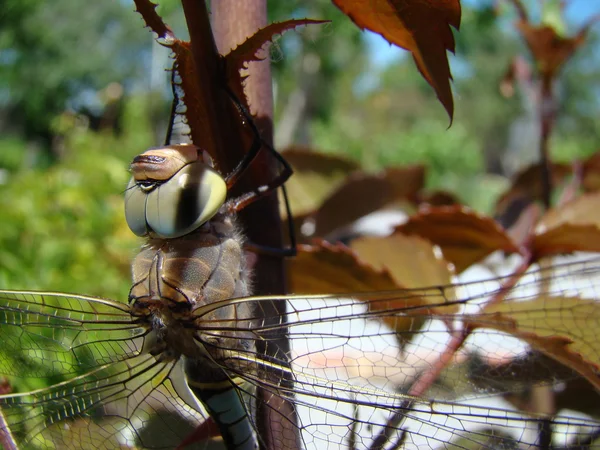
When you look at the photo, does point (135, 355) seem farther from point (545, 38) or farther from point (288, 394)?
point (545, 38)

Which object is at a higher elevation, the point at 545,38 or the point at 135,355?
the point at 545,38

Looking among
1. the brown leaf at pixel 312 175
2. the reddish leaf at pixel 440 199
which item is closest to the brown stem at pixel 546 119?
the reddish leaf at pixel 440 199

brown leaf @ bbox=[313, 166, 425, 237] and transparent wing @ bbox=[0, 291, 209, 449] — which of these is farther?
brown leaf @ bbox=[313, 166, 425, 237]

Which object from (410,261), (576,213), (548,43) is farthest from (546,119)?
(410,261)

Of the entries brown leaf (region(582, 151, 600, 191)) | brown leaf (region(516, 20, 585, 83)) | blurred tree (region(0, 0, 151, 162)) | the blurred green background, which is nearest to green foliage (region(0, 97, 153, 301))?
the blurred green background

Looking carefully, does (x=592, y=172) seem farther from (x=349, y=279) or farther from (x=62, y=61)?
(x=62, y=61)

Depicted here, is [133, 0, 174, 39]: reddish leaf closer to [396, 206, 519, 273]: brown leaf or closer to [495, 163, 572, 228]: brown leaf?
[396, 206, 519, 273]: brown leaf

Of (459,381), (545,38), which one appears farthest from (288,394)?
(545,38)
